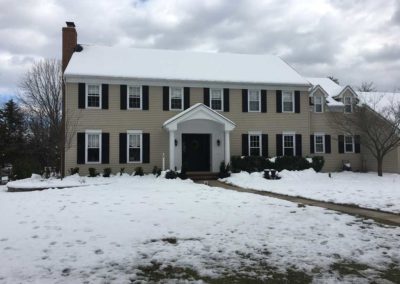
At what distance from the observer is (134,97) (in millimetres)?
22469

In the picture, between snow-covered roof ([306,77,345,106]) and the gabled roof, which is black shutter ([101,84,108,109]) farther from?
snow-covered roof ([306,77,345,106])

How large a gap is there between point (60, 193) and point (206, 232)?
800 cm

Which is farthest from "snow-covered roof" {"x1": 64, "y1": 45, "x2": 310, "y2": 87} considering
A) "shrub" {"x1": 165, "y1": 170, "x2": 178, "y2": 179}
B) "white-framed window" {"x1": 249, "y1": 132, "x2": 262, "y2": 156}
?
"shrub" {"x1": 165, "y1": 170, "x2": 178, "y2": 179}

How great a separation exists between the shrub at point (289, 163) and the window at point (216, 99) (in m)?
4.70

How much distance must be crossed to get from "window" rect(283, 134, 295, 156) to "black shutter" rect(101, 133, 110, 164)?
10.6 metres

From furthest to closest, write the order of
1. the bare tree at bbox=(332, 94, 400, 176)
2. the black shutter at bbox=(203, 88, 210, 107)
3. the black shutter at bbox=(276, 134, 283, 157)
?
1. the black shutter at bbox=(276, 134, 283, 157)
2. the black shutter at bbox=(203, 88, 210, 107)
3. the bare tree at bbox=(332, 94, 400, 176)

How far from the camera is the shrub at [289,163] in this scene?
73.6 feet

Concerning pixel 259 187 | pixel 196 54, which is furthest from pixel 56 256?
pixel 196 54

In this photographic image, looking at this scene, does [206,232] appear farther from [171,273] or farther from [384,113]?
[384,113]

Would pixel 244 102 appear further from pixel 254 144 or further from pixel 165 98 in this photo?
pixel 165 98

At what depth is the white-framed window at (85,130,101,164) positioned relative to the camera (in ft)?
70.8

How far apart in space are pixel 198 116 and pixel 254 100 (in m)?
4.30

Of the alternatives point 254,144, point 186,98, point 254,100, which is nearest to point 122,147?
point 186,98

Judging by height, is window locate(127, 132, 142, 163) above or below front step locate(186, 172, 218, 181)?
above
